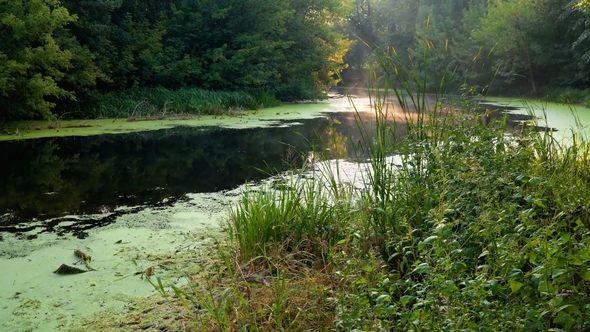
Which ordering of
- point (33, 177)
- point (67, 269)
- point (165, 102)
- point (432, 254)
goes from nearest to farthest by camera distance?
point (432, 254) < point (67, 269) < point (33, 177) < point (165, 102)

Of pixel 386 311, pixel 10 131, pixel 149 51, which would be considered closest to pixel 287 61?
pixel 149 51

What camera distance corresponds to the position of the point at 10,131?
8.72 meters

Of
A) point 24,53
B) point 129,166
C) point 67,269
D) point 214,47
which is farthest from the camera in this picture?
point 214,47

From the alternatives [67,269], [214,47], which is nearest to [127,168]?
[67,269]

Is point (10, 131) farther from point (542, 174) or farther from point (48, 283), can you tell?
point (542, 174)

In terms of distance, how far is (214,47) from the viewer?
1576 cm

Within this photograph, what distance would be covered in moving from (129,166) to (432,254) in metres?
4.94

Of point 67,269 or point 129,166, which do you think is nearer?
point 67,269

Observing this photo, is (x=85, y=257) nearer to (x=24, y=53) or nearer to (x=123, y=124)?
(x=24, y=53)

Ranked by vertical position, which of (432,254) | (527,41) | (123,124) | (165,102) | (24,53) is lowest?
(432,254)

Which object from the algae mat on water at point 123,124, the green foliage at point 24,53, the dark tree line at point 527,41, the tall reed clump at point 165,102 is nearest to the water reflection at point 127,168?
the algae mat on water at point 123,124

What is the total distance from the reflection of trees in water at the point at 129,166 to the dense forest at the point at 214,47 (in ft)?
5.83

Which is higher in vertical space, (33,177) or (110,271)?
(33,177)

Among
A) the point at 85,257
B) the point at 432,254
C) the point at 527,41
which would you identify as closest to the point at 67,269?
the point at 85,257
